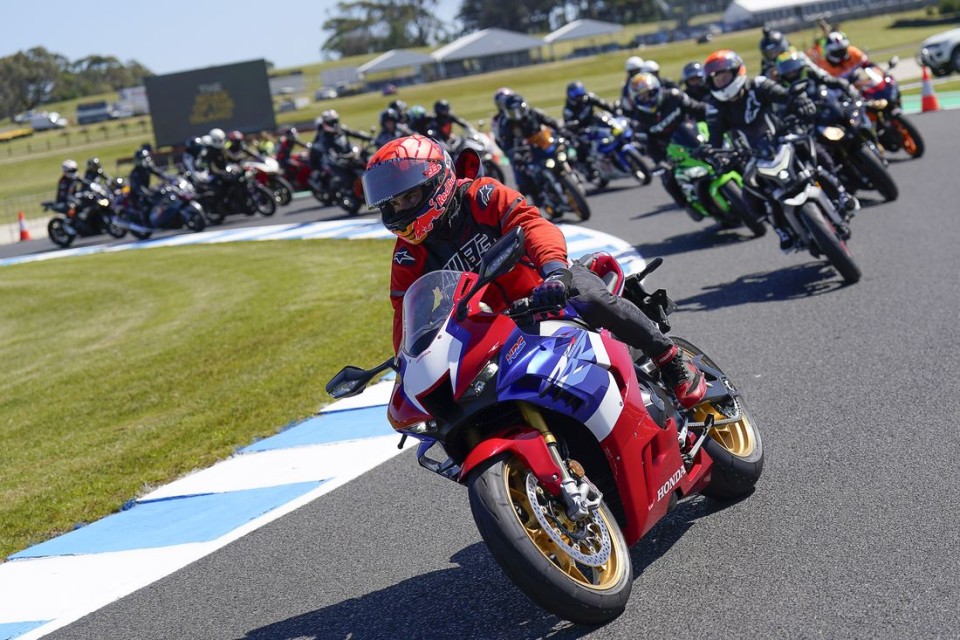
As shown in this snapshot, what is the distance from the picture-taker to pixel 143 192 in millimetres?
27953

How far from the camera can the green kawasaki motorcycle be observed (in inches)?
538

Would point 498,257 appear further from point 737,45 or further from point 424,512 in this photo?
point 737,45

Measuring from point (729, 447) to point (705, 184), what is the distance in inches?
347

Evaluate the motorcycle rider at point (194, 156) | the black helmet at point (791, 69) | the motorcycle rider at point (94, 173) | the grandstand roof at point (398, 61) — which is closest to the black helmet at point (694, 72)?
the black helmet at point (791, 69)

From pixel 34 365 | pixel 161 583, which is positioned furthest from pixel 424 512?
pixel 34 365

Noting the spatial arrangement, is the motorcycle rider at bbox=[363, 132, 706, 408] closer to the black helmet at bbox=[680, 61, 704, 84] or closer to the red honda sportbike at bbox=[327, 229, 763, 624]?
the red honda sportbike at bbox=[327, 229, 763, 624]

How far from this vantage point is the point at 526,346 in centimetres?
448

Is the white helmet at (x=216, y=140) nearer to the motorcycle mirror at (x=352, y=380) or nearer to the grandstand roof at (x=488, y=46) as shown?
the motorcycle mirror at (x=352, y=380)

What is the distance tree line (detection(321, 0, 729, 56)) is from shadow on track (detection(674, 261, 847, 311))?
15279cm

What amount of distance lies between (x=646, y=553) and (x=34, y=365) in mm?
10843

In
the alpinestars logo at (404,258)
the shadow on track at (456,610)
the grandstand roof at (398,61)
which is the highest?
the grandstand roof at (398,61)

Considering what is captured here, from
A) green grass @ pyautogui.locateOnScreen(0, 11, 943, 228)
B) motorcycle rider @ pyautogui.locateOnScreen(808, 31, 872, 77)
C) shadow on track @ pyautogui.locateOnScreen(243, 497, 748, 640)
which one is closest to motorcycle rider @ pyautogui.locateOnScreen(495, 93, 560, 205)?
motorcycle rider @ pyautogui.locateOnScreen(808, 31, 872, 77)

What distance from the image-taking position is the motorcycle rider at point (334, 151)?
2523 cm

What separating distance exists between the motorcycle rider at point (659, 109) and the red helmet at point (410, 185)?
1036cm
